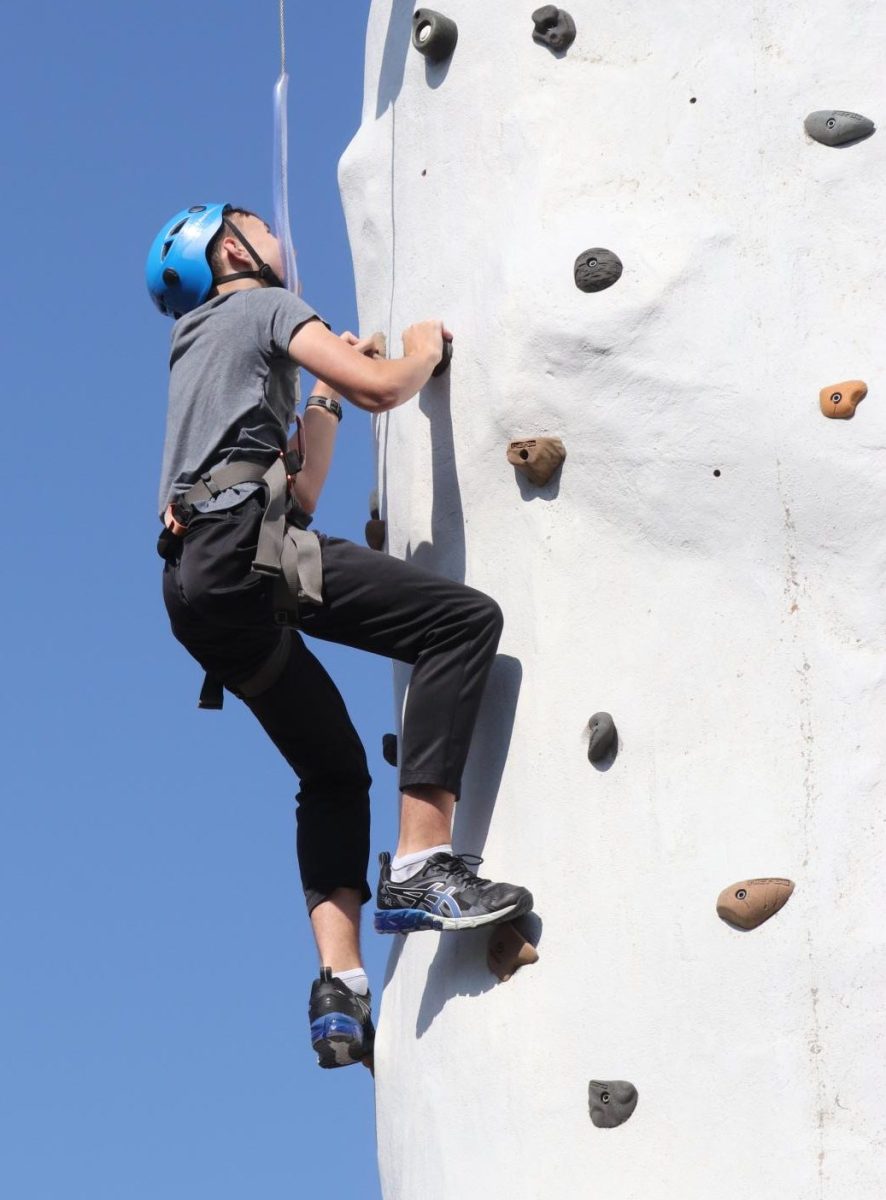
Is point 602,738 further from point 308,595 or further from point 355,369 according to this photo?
point 355,369

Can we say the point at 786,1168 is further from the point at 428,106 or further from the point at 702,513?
the point at 428,106

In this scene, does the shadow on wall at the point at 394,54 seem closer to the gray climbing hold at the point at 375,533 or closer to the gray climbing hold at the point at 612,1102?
the gray climbing hold at the point at 375,533

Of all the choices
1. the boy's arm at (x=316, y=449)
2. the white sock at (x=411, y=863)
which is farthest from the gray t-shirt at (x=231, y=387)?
the white sock at (x=411, y=863)

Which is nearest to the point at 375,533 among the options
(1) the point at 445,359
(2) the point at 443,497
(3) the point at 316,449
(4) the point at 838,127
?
(3) the point at 316,449

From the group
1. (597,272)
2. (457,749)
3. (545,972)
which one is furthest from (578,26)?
(545,972)

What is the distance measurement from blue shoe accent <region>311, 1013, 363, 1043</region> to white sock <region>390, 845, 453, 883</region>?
68 cm

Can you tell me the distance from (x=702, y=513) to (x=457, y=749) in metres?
0.91

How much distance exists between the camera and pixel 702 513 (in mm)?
6328

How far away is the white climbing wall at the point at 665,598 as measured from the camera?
595 centimetres

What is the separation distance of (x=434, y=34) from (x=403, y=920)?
2.61m

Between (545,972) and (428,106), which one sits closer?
(545,972)

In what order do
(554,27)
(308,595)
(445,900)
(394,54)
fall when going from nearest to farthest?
(445,900) → (308,595) → (554,27) → (394,54)

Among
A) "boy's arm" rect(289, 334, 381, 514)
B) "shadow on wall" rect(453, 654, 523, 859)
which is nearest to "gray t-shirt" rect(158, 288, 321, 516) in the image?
"boy's arm" rect(289, 334, 381, 514)

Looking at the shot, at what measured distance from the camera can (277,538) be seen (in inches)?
255
